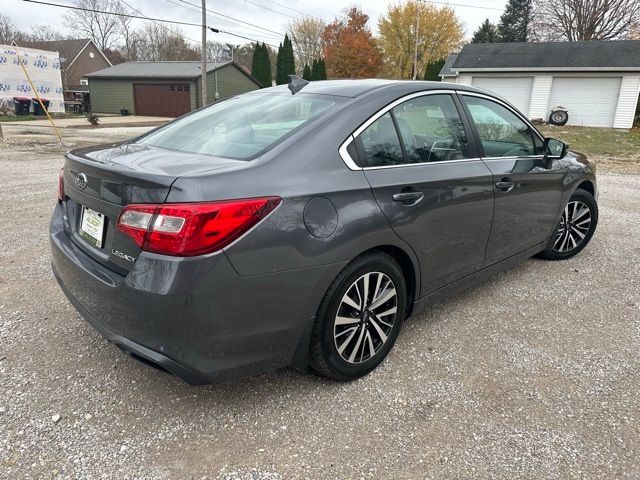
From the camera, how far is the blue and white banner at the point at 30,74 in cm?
2417

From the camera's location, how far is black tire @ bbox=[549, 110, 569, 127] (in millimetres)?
24234

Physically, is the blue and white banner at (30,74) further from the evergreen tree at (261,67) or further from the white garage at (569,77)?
the white garage at (569,77)

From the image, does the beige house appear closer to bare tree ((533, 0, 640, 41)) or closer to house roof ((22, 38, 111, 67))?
house roof ((22, 38, 111, 67))

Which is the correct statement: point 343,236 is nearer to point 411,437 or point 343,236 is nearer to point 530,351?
point 411,437

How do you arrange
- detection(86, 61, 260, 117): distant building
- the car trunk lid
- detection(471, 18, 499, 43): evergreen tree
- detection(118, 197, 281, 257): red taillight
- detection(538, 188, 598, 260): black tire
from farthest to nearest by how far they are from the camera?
detection(471, 18, 499, 43): evergreen tree, detection(86, 61, 260, 117): distant building, detection(538, 188, 598, 260): black tire, the car trunk lid, detection(118, 197, 281, 257): red taillight

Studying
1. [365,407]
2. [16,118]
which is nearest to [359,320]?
[365,407]

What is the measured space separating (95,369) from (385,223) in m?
1.78

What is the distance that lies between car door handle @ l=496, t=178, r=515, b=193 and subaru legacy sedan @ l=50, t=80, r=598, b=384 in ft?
0.07

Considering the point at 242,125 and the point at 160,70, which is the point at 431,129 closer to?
the point at 242,125

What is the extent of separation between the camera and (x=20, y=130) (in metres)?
18.2

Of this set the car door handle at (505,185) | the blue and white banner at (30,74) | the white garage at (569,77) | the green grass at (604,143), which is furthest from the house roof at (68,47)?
the car door handle at (505,185)

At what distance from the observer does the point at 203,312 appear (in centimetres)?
191

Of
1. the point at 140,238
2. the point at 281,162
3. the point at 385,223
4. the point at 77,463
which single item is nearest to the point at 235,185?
the point at 281,162

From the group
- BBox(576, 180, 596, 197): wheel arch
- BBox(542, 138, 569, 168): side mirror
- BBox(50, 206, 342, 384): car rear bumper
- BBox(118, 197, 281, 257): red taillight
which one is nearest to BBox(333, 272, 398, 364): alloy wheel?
BBox(50, 206, 342, 384): car rear bumper
